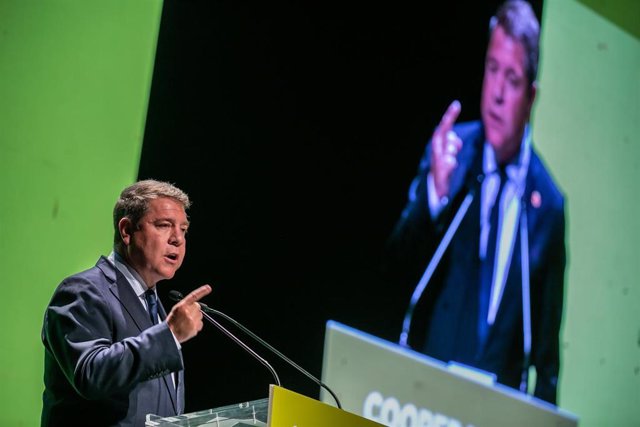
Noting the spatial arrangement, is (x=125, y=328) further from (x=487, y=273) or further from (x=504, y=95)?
(x=504, y=95)

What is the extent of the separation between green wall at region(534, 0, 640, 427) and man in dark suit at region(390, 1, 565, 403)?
0.35ft

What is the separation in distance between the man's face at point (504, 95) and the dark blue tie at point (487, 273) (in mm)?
249

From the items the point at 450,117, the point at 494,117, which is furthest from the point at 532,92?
the point at 450,117

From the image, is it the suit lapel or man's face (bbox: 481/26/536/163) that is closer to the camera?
the suit lapel

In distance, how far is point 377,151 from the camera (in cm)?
380

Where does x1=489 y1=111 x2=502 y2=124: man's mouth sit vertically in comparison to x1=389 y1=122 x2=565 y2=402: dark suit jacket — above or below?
above

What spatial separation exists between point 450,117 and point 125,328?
2393mm

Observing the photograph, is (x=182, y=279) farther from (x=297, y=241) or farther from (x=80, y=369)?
(x=80, y=369)

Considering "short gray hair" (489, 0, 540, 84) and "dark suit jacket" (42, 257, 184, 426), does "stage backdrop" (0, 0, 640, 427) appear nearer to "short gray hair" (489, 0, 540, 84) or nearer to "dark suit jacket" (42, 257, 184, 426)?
"short gray hair" (489, 0, 540, 84)

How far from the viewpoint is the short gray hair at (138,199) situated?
215cm

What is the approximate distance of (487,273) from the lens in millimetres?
4156

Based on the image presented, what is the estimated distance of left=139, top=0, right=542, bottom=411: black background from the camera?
10.0 ft

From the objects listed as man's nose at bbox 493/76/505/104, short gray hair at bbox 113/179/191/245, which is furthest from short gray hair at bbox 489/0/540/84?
short gray hair at bbox 113/179/191/245

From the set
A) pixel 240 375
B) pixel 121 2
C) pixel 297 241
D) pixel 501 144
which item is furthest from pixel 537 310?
pixel 121 2
